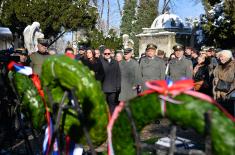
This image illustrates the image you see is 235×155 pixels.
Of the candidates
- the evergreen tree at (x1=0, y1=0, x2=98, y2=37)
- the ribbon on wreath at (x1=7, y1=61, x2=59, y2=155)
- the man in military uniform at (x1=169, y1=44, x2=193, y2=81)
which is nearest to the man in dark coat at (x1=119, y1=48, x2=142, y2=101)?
the man in military uniform at (x1=169, y1=44, x2=193, y2=81)

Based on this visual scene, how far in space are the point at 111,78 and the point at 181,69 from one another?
64.3 inches

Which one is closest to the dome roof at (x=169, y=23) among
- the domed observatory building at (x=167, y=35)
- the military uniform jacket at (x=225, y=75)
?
the domed observatory building at (x=167, y=35)

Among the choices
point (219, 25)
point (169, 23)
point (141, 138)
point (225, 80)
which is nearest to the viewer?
point (225, 80)

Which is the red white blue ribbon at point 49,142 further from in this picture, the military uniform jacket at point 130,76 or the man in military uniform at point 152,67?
the man in military uniform at point 152,67

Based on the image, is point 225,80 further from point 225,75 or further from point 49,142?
point 49,142

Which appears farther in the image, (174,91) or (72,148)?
(72,148)

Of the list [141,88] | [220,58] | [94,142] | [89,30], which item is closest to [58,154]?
[94,142]

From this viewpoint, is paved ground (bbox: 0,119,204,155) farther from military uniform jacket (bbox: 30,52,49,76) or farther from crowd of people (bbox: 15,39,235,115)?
military uniform jacket (bbox: 30,52,49,76)

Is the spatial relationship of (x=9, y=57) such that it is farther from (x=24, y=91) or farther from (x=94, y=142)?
(x=94, y=142)

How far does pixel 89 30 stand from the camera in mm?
35844

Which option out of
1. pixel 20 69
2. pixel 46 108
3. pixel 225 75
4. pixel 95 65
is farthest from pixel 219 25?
pixel 46 108

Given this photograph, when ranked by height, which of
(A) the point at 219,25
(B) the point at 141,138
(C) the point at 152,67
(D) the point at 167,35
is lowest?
(B) the point at 141,138

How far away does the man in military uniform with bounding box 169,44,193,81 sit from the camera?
10492 millimetres

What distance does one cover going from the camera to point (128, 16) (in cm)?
4588
